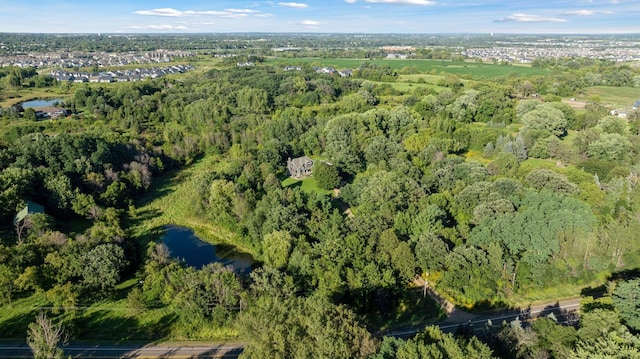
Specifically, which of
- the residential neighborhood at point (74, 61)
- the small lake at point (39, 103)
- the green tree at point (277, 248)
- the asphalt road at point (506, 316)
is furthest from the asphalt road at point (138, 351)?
the residential neighborhood at point (74, 61)

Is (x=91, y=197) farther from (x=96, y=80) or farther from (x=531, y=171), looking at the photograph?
(x=96, y=80)

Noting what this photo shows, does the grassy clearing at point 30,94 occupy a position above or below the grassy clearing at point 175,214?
above

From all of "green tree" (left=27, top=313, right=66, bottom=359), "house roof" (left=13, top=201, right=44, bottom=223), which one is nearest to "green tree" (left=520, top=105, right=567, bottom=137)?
"green tree" (left=27, top=313, right=66, bottom=359)

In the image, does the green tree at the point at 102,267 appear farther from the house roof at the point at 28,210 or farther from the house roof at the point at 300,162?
the house roof at the point at 300,162

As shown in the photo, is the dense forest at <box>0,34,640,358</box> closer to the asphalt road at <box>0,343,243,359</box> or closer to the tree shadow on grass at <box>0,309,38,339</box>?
the tree shadow on grass at <box>0,309,38,339</box>

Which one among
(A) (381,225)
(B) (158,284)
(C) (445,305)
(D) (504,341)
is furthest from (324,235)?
(D) (504,341)

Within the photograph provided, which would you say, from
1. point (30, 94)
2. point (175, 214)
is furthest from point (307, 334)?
point (30, 94)
